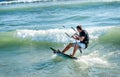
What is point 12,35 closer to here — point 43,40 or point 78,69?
point 43,40

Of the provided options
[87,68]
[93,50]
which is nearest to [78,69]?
[87,68]

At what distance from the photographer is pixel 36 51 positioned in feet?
58.5

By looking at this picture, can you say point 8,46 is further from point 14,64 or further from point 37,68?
point 37,68

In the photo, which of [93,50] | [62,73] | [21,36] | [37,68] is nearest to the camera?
[62,73]

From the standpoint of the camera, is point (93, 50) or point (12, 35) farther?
point (12, 35)

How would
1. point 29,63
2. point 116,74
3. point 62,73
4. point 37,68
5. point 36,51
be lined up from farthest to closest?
point 36,51, point 29,63, point 37,68, point 62,73, point 116,74

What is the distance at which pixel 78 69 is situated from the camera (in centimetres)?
1349

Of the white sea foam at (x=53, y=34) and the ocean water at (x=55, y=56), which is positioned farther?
the white sea foam at (x=53, y=34)

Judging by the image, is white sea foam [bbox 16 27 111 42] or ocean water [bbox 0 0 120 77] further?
white sea foam [bbox 16 27 111 42]

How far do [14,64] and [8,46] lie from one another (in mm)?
4655

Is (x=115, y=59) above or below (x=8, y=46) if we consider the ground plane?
above

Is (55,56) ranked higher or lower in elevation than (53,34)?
higher

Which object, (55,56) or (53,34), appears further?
(53,34)

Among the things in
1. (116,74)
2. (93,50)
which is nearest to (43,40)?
(93,50)
